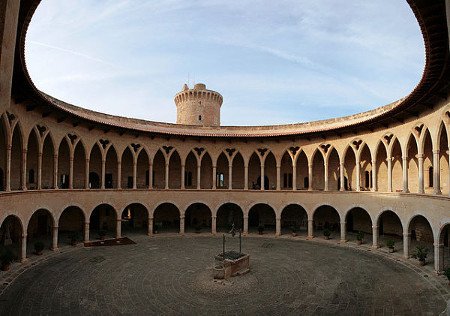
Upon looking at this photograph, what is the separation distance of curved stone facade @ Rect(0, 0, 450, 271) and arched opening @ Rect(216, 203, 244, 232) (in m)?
0.11

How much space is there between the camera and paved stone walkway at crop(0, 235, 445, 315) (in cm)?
1449

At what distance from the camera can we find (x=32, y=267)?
20.0 metres

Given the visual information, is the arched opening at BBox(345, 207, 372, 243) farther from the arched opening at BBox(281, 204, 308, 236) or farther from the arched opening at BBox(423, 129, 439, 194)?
the arched opening at BBox(423, 129, 439, 194)

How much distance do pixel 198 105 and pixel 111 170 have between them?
2025 cm

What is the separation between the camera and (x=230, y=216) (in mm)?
37562

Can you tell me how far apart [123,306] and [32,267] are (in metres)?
8.64

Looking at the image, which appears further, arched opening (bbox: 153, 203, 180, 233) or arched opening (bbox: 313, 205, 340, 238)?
arched opening (bbox: 153, 203, 180, 233)

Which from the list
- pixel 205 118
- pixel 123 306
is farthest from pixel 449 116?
pixel 205 118

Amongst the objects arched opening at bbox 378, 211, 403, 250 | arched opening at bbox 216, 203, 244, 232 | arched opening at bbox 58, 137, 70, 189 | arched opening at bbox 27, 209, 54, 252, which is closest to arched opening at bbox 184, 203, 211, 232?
arched opening at bbox 216, 203, 244, 232

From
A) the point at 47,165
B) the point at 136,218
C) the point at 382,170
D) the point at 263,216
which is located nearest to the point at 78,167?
the point at 47,165

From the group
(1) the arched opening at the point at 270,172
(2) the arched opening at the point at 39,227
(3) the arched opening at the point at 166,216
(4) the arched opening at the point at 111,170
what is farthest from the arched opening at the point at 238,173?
(2) the arched opening at the point at 39,227

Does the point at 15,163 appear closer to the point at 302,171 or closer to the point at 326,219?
the point at 302,171

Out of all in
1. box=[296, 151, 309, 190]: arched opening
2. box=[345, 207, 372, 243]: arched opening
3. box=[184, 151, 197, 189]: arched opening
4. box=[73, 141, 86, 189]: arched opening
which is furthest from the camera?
box=[184, 151, 197, 189]: arched opening

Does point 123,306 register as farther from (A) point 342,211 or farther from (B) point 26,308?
(A) point 342,211
